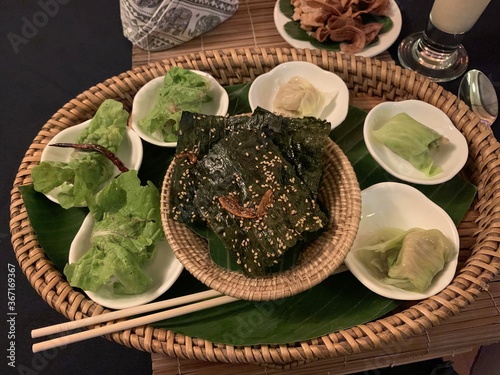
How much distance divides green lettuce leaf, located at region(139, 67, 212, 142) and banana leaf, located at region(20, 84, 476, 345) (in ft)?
0.50

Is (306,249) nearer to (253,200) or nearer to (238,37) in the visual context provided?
(253,200)

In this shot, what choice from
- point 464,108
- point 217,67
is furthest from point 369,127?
point 217,67

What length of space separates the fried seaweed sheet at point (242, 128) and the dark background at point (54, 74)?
0.92 metres

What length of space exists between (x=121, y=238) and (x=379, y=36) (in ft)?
5.65

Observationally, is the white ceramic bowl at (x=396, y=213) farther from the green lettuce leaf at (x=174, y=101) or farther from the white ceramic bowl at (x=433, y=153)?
the green lettuce leaf at (x=174, y=101)

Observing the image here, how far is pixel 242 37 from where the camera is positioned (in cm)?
249

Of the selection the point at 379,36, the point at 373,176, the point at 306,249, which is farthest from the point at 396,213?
the point at 379,36

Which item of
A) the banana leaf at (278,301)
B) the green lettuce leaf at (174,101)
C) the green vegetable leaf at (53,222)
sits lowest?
the banana leaf at (278,301)

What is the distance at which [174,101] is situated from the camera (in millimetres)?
1864

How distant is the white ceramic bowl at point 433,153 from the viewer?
174 cm

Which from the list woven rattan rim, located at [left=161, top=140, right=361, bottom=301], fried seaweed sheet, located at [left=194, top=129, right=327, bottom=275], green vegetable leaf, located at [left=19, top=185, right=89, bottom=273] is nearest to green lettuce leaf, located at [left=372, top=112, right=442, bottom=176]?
woven rattan rim, located at [left=161, top=140, right=361, bottom=301]

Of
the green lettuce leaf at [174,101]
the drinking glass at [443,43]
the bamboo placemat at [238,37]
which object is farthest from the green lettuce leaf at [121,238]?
the drinking glass at [443,43]

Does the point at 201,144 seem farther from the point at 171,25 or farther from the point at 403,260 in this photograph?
the point at 171,25

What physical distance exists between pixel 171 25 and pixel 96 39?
2.49 feet
